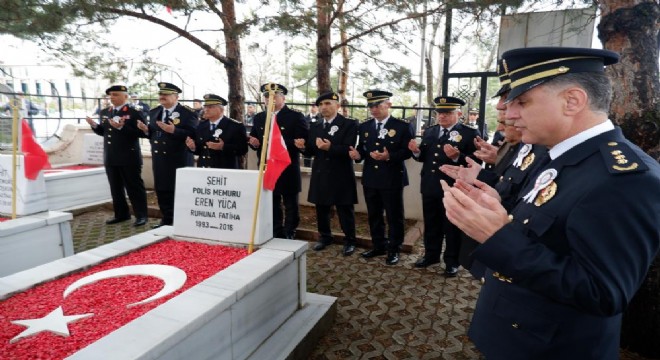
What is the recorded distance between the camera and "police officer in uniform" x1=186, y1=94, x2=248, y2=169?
5.77 m

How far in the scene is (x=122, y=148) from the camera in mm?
6262

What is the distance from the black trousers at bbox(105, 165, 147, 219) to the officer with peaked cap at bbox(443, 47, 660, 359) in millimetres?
6136

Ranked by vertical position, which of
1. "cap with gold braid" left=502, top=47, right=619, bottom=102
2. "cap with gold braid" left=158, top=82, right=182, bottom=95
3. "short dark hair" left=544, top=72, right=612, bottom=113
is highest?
"cap with gold braid" left=158, top=82, right=182, bottom=95

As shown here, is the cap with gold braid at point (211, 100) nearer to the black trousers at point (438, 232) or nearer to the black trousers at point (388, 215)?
the black trousers at point (388, 215)

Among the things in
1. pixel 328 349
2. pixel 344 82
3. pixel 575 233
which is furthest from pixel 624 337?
pixel 344 82

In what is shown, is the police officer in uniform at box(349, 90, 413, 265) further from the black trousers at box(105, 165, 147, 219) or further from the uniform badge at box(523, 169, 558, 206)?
the black trousers at box(105, 165, 147, 219)

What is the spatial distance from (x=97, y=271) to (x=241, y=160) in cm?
438

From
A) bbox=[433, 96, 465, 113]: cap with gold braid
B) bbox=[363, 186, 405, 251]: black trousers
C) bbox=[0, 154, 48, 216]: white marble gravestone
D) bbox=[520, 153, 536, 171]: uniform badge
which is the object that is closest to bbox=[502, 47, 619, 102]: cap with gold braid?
bbox=[520, 153, 536, 171]: uniform badge

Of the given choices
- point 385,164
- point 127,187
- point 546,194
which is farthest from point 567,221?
point 127,187

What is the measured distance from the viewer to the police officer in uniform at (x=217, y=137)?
5766 millimetres

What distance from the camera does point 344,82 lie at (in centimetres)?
1258

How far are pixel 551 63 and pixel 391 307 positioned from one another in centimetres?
293

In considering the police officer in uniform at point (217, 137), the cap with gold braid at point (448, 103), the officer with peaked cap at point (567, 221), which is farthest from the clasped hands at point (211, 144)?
the officer with peaked cap at point (567, 221)

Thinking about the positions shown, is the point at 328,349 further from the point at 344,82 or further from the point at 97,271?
the point at 344,82
